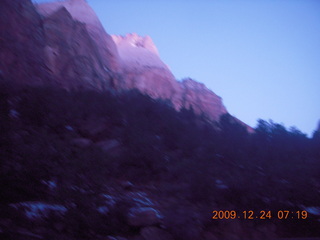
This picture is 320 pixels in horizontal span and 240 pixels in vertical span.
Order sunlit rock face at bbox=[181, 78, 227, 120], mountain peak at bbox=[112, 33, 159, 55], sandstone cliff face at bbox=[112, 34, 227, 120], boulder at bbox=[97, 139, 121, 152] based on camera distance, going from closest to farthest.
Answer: boulder at bbox=[97, 139, 121, 152]
sandstone cliff face at bbox=[112, 34, 227, 120]
sunlit rock face at bbox=[181, 78, 227, 120]
mountain peak at bbox=[112, 33, 159, 55]

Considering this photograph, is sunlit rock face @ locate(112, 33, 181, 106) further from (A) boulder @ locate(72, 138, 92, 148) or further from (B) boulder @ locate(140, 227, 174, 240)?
(B) boulder @ locate(140, 227, 174, 240)

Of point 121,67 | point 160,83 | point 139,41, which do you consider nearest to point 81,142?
point 121,67

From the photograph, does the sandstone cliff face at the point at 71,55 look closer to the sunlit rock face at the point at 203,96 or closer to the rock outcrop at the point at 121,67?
the rock outcrop at the point at 121,67

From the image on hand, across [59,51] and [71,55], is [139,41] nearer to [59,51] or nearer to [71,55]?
[71,55]

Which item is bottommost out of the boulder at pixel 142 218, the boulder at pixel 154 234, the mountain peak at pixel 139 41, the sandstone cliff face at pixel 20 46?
the boulder at pixel 154 234

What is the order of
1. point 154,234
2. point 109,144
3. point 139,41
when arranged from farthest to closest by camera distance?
point 139,41, point 109,144, point 154,234

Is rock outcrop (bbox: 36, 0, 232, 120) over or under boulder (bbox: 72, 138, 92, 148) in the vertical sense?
over

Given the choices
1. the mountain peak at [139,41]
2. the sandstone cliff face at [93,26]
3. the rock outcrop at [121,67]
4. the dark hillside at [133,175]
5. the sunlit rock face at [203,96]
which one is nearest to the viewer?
the dark hillside at [133,175]

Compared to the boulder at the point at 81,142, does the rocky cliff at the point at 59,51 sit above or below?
above

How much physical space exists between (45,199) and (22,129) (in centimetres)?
219

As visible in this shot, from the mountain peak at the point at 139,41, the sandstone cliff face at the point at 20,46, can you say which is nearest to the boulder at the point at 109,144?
the sandstone cliff face at the point at 20,46

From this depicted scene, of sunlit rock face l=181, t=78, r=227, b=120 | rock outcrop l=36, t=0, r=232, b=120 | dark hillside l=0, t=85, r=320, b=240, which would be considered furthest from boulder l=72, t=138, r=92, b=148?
sunlit rock face l=181, t=78, r=227, b=120

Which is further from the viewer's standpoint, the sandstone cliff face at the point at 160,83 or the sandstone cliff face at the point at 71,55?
the sandstone cliff face at the point at 160,83

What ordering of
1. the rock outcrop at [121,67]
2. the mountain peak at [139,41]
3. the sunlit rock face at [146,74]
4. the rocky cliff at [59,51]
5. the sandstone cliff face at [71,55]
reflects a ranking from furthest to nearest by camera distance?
1. the mountain peak at [139,41]
2. the sunlit rock face at [146,74]
3. the rock outcrop at [121,67]
4. the sandstone cliff face at [71,55]
5. the rocky cliff at [59,51]
